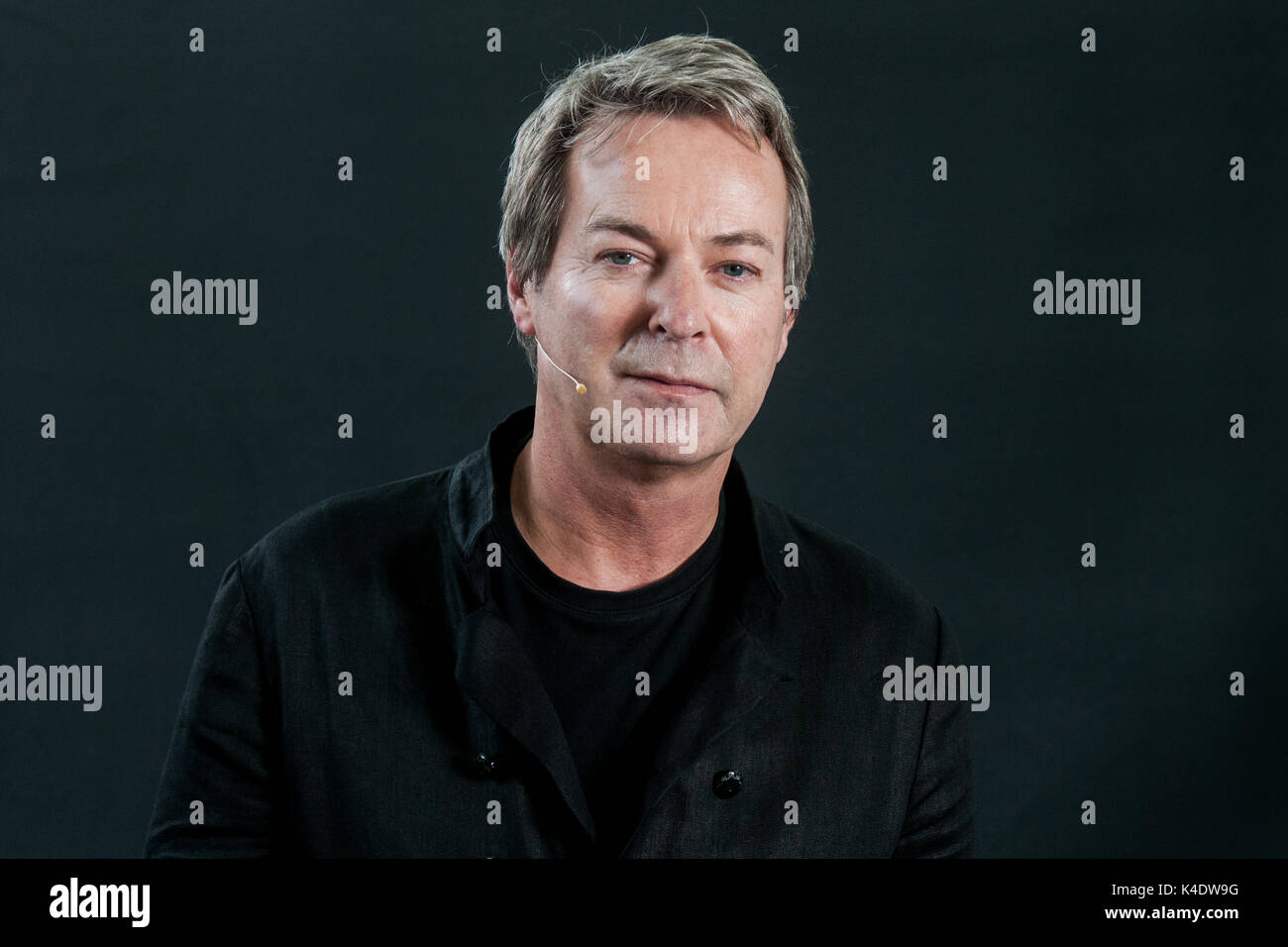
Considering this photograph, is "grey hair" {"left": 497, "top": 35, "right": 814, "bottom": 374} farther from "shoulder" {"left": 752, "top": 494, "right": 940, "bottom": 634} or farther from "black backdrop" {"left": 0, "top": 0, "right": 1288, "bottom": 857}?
"black backdrop" {"left": 0, "top": 0, "right": 1288, "bottom": 857}

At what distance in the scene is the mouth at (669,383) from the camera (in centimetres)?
218

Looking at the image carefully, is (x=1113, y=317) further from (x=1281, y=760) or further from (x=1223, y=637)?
(x=1281, y=760)

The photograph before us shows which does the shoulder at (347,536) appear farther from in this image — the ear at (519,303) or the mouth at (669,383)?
the mouth at (669,383)

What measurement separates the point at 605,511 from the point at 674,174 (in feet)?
1.78

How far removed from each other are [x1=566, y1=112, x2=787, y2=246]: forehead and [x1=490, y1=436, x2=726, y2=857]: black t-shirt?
0.55 metres

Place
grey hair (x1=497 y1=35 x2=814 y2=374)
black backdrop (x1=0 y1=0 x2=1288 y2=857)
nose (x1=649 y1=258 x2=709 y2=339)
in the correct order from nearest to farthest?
nose (x1=649 y1=258 x2=709 y2=339)
grey hair (x1=497 y1=35 x2=814 y2=374)
black backdrop (x1=0 y1=0 x2=1288 y2=857)

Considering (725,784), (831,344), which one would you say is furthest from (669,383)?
(831,344)

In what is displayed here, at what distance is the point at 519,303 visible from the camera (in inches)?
97.1

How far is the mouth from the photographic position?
2.18 meters

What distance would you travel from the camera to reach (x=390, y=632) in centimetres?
228

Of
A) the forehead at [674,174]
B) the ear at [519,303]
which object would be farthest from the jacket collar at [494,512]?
the forehead at [674,174]

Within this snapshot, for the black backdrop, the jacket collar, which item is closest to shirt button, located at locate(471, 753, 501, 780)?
the jacket collar

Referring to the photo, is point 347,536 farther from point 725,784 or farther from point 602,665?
point 725,784
